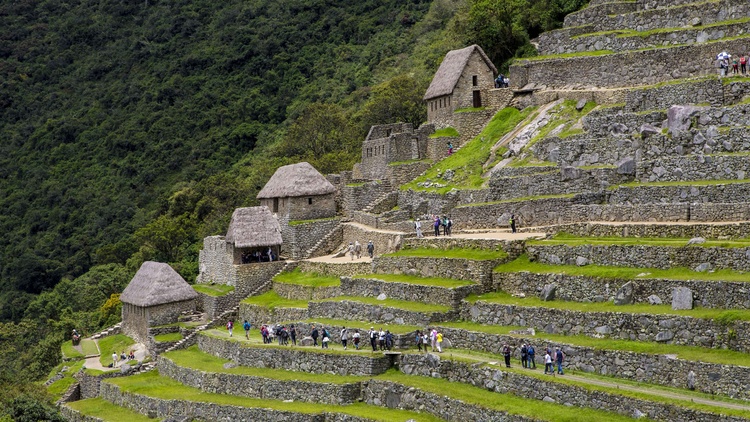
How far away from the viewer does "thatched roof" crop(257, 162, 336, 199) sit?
173 ft

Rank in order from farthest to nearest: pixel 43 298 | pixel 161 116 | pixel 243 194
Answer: pixel 161 116 → pixel 43 298 → pixel 243 194

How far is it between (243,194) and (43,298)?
49.7ft

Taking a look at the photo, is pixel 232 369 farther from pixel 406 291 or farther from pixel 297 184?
pixel 297 184

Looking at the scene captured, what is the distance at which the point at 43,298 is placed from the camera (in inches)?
3073

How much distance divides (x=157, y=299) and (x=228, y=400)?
11498 mm

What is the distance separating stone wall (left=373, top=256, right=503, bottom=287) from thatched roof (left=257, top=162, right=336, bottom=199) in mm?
9573

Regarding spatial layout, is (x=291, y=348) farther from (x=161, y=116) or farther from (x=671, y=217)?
(x=161, y=116)

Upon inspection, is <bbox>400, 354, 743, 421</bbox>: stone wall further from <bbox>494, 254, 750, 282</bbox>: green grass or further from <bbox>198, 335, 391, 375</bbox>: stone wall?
<bbox>494, 254, 750, 282</bbox>: green grass

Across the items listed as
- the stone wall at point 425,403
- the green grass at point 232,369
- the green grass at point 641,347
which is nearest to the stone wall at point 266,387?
the green grass at point 232,369

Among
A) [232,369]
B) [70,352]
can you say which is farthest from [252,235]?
[70,352]

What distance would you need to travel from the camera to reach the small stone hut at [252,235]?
51.2 m

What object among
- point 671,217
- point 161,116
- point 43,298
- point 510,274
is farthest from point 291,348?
point 161,116

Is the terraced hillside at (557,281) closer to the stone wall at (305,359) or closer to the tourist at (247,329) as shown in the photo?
the stone wall at (305,359)

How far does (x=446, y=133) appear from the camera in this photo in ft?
179
